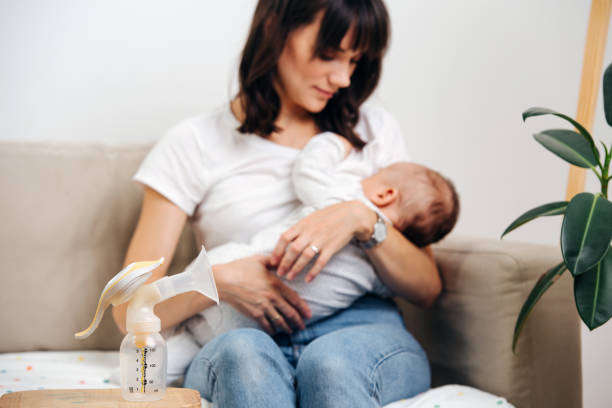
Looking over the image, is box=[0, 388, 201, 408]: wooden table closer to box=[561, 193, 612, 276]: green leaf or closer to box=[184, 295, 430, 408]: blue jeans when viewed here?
box=[184, 295, 430, 408]: blue jeans

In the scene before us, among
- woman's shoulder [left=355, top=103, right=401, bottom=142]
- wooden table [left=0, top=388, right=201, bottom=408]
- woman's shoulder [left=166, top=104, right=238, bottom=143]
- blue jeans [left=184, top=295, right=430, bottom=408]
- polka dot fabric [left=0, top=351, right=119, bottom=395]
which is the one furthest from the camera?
woman's shoulder [left=355, top=103, right=401, bottom=142]

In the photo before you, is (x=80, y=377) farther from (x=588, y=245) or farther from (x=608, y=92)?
(x=608, y=92)

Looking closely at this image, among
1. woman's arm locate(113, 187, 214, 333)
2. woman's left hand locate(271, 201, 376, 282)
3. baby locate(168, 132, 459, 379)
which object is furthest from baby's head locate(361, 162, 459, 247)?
woman's arm locate(113, 187, 214, 333)

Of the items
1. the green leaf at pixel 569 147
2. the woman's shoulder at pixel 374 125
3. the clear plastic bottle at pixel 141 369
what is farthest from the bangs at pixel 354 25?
the clear plastic bottle at pixel 141 369

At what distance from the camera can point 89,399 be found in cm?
73

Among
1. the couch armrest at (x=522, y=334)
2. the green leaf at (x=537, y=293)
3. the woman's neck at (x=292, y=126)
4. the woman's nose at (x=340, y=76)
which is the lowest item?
the couch armrest at (x=522, y=334)

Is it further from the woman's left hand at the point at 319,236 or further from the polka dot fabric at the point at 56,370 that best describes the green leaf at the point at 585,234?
the polka dot fabric at the point at 56,370

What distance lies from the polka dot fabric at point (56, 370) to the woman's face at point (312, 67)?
75 cm

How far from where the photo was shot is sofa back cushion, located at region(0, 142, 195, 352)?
1.35 metres

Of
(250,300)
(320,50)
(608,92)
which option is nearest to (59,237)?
(250,300)

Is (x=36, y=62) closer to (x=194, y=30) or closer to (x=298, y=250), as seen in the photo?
(x=194, y=30)

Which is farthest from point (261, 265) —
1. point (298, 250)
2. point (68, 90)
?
point (68, 90)

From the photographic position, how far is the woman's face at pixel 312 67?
1.32 metres

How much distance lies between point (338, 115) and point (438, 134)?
0.67 m
